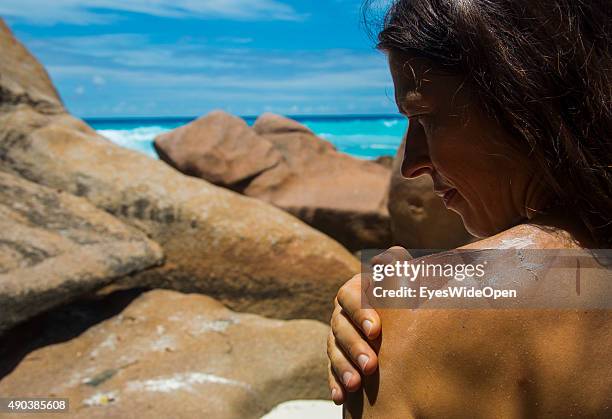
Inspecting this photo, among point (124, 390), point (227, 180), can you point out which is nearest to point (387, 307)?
point (124, 390)

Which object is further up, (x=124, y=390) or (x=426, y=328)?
(x=426, y=328)

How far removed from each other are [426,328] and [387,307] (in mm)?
94

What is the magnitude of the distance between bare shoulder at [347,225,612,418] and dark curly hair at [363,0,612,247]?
118 mm

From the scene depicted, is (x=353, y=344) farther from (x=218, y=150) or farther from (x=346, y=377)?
Answer: (x=218, y=150)

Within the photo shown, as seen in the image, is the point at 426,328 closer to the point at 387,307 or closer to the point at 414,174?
the point at 387,307

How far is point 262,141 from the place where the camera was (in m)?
9.99

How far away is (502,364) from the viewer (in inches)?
38.6

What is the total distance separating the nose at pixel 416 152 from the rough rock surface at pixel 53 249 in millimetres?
3398

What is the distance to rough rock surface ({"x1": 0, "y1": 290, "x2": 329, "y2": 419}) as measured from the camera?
3707 millimetres

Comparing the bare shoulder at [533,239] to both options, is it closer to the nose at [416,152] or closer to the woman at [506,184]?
the woman at [506,184]

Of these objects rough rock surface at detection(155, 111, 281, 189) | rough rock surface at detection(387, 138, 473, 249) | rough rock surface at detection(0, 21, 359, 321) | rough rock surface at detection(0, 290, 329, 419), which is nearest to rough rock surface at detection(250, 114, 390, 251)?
rough rock surface at detection(155, 111, 281, 189)

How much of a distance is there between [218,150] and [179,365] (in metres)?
5.70

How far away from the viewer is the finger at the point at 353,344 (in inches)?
41.9

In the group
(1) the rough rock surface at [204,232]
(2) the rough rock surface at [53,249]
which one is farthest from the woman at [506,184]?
(1) the rough rock surface at [204,232]
